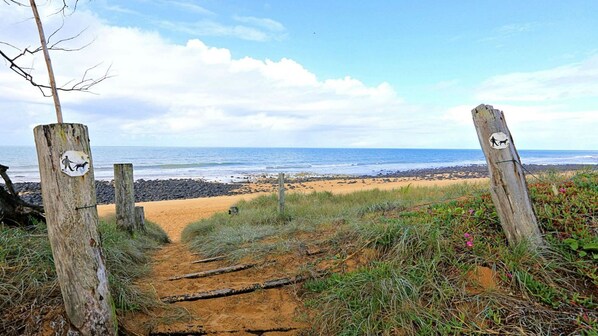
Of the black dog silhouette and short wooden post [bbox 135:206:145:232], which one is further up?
the black dog silhouette

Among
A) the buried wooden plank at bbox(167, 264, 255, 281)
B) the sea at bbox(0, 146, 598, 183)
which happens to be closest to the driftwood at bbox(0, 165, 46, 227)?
the buried wooden plank at bbox(167, 264, 255, 281)

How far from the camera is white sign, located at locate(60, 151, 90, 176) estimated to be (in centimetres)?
302

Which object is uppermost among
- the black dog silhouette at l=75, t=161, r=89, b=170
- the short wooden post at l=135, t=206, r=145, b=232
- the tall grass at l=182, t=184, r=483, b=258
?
the black dog silhouette at l=75, t=161, r=89, b=170

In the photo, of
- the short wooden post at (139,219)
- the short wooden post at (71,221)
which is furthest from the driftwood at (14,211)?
the short wooden post at (139,219)

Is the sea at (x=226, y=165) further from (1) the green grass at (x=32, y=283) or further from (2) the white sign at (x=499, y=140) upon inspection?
(2) the white sign at (x=499, y=140)

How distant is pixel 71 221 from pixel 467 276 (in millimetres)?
3606

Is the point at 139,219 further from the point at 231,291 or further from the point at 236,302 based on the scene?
the point at 236,302

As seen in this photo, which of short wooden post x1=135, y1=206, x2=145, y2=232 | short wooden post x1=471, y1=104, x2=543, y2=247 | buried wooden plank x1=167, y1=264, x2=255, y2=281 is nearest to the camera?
short wooden post x1=471, y1=104, x2=543, y2=247

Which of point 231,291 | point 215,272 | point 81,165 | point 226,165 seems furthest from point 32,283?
point 226,165

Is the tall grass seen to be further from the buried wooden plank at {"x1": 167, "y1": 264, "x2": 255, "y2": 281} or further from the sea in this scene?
the sea

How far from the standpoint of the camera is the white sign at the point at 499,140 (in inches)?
156

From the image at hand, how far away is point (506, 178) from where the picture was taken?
155 inches

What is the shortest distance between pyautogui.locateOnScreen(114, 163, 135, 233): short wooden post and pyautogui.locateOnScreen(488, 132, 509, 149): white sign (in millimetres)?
6326

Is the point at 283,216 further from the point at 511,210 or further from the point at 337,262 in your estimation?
the point at 511,210
